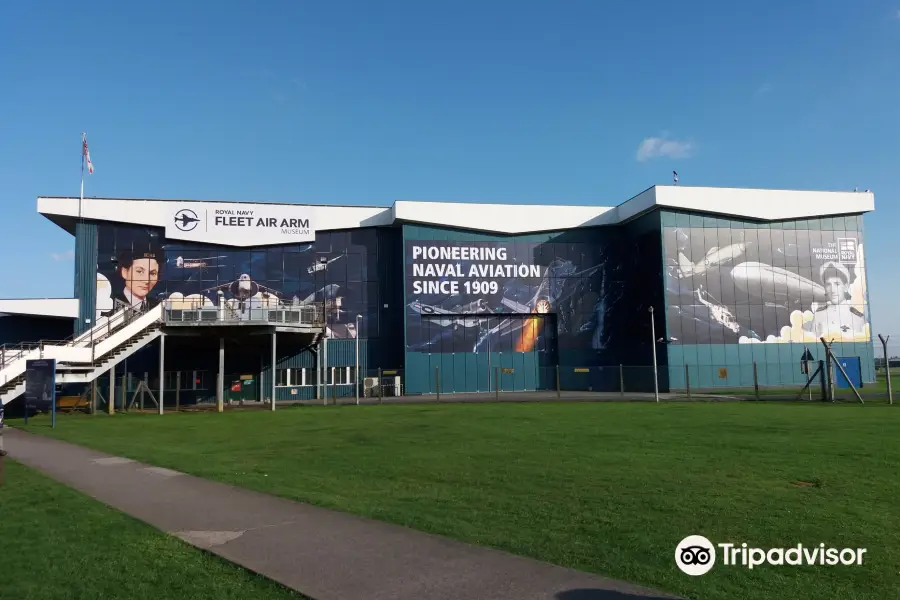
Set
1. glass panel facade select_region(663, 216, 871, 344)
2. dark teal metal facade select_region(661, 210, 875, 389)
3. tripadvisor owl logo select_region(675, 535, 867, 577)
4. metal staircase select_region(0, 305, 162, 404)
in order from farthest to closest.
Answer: glass panel facade select_region(663, 216, 871, 344) < dark teal metal facade select_region(661, 210, 875, 389) < metal staircase select_region(0, 305, 162, 404) < tripadvisor owl logo select_region(675, 535, 867, 577)

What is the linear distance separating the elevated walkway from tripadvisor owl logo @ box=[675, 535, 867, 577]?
3044cm

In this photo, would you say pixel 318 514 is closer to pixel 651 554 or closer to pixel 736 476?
pixel 651 554

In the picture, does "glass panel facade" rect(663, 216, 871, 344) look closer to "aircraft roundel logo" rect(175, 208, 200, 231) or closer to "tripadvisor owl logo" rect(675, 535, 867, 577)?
"aircraft roundel logo" rect(175, 208, 200, 231)

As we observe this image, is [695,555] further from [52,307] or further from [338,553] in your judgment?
[52,307]

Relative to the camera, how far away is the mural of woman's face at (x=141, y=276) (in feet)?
151

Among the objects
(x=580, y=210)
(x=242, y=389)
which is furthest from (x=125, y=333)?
(x=580, y=210)

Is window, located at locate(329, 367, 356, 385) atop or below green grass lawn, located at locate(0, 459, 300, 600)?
atop

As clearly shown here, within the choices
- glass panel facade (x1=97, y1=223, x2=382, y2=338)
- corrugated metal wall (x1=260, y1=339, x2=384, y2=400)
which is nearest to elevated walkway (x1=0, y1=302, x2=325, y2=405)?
glass panel facade (x1=97, y1=223, x2=382, y2=338)

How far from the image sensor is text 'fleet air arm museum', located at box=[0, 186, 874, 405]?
152 feet

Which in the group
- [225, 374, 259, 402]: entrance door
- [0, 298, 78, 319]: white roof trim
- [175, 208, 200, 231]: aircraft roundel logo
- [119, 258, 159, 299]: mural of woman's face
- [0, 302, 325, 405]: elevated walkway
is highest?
[175, 208, 200, 231]: aircraft roundel logo

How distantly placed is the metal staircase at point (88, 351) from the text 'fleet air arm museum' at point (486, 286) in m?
8.92

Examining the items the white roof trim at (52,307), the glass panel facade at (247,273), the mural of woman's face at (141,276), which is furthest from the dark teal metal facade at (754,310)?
the white roof trim at (52,307)

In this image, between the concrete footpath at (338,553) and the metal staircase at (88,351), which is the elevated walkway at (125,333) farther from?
the concrete footpath at (338,553)

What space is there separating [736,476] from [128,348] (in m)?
31.7
